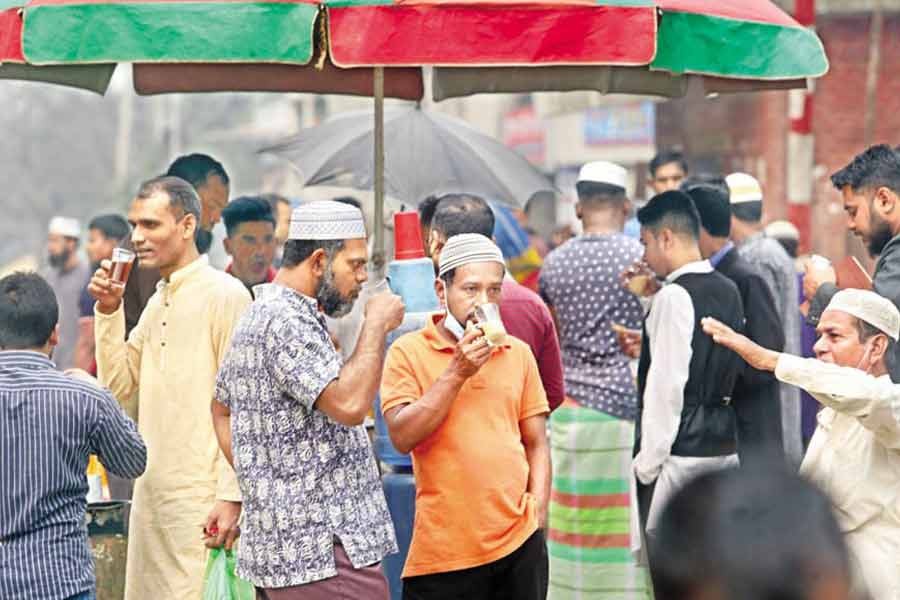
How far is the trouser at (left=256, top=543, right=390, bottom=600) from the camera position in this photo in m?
5.20

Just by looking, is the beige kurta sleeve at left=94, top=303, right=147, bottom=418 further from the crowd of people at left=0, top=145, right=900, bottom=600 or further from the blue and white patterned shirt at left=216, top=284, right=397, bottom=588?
the blue and white patterned shirt at left=216, top=284, right=397, bottom=588

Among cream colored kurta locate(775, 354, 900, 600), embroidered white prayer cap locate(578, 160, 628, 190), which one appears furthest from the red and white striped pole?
cream colored kurta locate(775, 354, 900, 600)

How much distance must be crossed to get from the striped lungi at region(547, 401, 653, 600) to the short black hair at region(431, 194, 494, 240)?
78.3 inches

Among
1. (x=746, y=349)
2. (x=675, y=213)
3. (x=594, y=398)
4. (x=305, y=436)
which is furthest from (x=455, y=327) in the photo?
(x=594, y=398)

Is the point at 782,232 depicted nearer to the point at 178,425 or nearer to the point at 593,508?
the point at 593,508

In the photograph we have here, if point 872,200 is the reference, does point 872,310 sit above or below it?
below

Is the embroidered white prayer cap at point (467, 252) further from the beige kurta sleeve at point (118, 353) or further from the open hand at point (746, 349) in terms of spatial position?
the beige kurta sleeve at point (118, 353)

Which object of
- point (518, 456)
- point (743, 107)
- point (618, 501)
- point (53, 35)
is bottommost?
point (618, 501)

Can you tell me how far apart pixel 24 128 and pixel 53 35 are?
221ft

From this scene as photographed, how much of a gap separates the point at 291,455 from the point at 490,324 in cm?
76

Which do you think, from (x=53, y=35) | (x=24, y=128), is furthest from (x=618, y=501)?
(x=24, y=128)

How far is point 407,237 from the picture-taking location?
22.2ft

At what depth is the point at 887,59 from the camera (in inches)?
838

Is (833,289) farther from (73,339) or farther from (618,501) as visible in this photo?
(73,339)
